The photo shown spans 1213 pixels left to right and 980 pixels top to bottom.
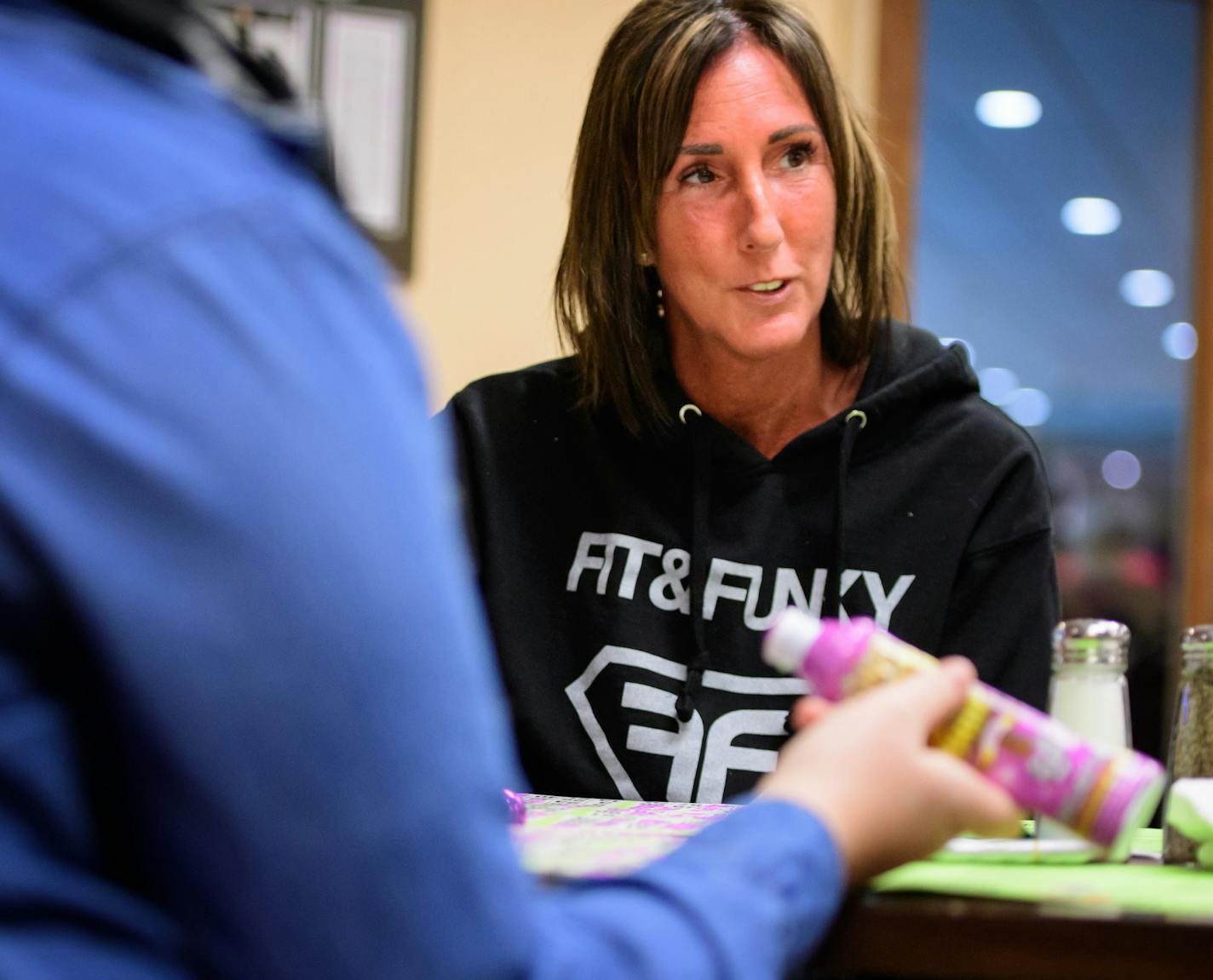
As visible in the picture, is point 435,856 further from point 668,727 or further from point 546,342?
Result: point 546,342

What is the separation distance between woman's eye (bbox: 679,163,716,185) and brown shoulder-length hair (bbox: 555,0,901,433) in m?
0.02

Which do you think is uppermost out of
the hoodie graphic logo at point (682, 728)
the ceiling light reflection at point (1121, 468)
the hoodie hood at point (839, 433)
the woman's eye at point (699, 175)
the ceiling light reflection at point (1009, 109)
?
the ceiling light reflection at point (1009, 109)

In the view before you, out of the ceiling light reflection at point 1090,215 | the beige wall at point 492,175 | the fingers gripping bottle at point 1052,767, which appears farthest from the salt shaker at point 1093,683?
the ceiling light reflection at point 1090,215

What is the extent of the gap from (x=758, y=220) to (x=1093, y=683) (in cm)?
69

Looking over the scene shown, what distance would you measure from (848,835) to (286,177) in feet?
1.12

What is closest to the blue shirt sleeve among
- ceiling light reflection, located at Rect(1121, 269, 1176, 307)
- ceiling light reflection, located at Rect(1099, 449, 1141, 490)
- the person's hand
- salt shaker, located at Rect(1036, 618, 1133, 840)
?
the person's hand

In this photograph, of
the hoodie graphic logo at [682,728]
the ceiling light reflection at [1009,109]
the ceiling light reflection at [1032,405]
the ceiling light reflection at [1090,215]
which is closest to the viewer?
the hoodie graphic logo at [682,728]

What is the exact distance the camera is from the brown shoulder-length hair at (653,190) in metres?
1.41

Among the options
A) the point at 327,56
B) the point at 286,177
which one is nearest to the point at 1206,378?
the point at 327,56

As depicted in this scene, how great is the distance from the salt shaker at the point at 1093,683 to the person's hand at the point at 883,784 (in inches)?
7.3

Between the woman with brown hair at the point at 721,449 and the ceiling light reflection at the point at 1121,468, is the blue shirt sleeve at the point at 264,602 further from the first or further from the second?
the ceiling light reflection at the point at 1121,468

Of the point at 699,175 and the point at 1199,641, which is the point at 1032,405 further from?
the point at 1199,641

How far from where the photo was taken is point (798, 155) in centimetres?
142

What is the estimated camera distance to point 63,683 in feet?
1.26
